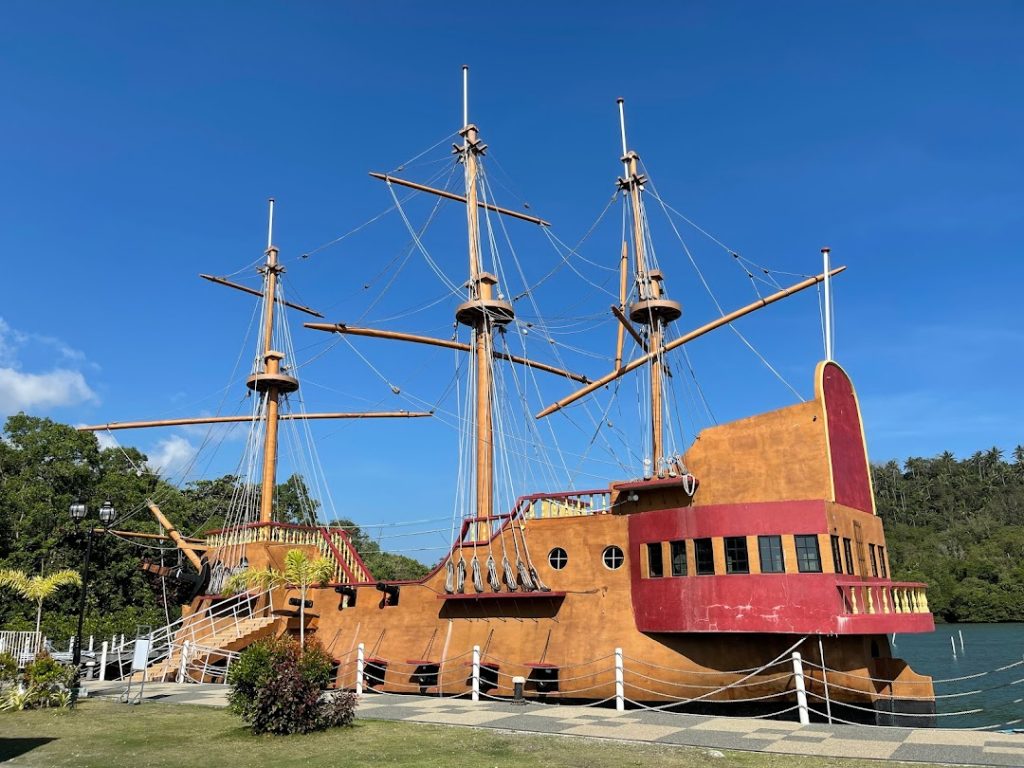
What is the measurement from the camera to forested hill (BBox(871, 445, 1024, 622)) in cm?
9138

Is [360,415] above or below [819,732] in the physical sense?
above

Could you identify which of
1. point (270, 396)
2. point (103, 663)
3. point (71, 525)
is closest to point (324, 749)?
point (103, 663)

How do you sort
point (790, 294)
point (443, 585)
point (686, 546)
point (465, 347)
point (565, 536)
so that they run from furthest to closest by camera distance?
point (465, 347) → point (790, 294) → point (443, 585) → point (565, 536) → point (686, 546)

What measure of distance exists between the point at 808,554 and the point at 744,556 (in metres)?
1.43

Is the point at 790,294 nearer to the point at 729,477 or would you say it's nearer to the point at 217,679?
the point at 729,477

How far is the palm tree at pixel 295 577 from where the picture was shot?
85.4 ft

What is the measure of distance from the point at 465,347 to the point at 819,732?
21342 mm

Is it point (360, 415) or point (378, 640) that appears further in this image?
point (360, 415)

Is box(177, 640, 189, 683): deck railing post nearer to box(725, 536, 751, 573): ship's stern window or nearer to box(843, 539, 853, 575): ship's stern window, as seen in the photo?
box(725, 536, 751, 573): ship's stern window

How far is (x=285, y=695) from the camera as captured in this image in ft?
43.8

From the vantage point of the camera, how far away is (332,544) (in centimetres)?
2992

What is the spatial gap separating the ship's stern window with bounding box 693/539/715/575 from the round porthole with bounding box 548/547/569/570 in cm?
405

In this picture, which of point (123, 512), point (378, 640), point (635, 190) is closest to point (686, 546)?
point (378, 640)

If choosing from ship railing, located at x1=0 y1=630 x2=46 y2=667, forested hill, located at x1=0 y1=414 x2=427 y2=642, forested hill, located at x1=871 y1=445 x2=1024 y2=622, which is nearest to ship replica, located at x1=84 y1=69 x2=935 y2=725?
ship railing, located at x1=0 y1=630 x2=46 y2=667
